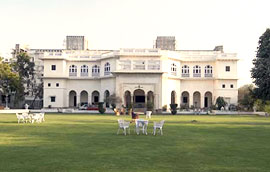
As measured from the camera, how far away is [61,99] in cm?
5712

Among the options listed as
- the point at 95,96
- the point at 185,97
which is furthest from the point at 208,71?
the point at 95,96

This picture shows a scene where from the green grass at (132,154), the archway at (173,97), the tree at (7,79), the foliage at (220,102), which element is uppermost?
the tree at (7,79)

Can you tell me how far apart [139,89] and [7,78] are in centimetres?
2163

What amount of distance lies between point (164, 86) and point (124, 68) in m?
7.14

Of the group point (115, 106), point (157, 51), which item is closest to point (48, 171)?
point (115, 106)

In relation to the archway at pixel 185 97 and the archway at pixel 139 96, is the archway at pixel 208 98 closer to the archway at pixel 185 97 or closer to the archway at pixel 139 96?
the archway at pixel 185 97

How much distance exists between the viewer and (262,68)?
1502 inches

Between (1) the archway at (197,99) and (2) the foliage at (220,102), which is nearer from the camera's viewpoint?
(2) the foliage at (220,102)

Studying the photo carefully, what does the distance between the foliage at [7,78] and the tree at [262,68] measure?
36708mm

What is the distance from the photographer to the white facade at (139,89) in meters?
53.6

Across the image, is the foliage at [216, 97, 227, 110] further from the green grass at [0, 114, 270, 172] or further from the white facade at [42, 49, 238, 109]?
the green grass at [0, 114, 270, 172]

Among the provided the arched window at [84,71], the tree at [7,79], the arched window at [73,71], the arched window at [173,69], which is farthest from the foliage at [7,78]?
the arched window at [173,69]

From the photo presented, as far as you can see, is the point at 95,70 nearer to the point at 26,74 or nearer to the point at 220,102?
the point at 26,74

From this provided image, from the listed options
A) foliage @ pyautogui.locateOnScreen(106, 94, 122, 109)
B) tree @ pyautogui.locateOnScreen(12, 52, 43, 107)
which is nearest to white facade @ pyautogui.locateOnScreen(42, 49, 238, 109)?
foliage @ pyautogui.locateOnScreen(106, 94, 122, 109)
